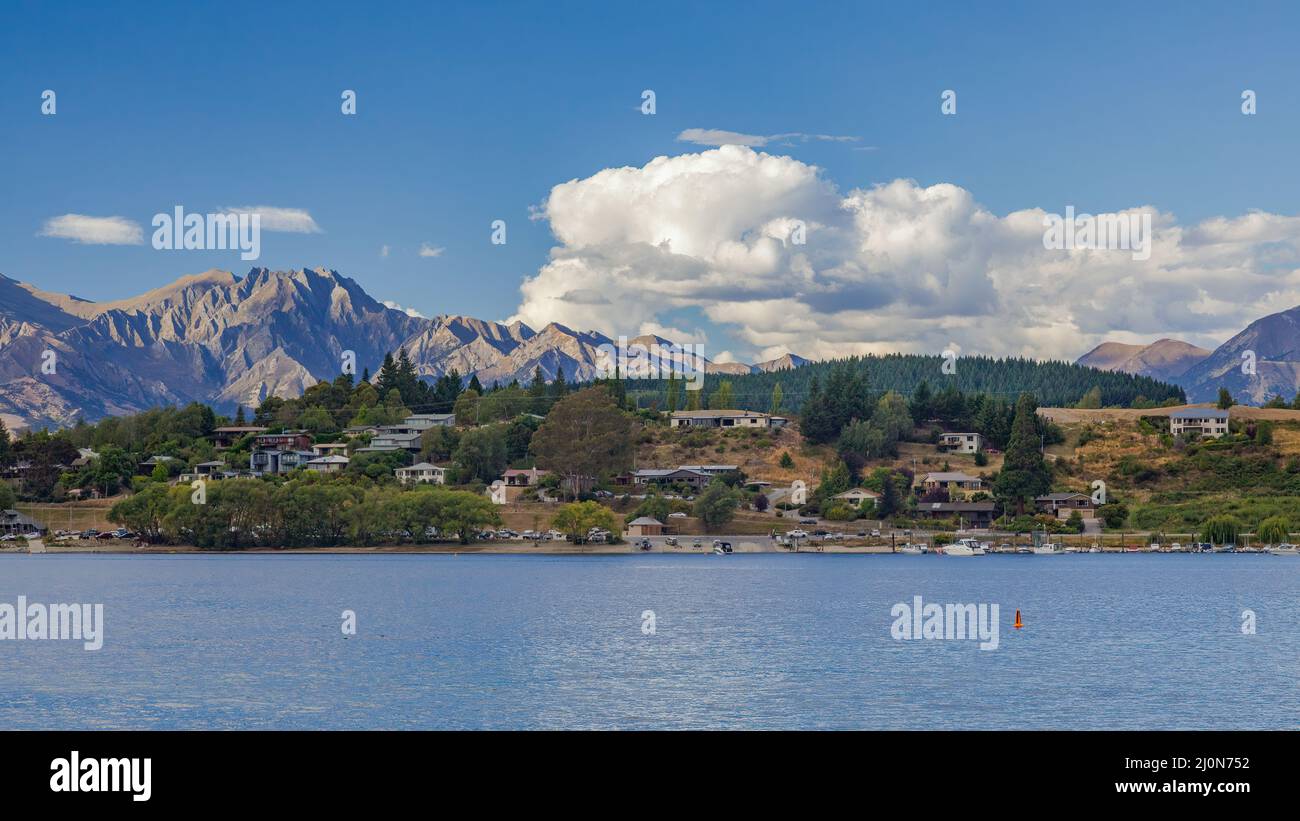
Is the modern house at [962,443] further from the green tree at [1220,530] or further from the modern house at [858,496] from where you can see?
the green tree at [1220,530]

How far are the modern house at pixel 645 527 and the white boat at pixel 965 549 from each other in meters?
31.5

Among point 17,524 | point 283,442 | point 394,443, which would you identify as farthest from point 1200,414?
point 17,524

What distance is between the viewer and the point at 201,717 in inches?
1594

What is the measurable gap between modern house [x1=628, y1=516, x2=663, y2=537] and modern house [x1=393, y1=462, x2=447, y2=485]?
29.3 meters

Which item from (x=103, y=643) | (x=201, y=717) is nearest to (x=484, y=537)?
(x=103, y=643)

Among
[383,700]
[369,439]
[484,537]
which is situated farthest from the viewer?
[369,439]

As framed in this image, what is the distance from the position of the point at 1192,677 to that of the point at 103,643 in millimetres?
47646

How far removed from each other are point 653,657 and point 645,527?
92.7 meters

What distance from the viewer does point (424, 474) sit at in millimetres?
165125

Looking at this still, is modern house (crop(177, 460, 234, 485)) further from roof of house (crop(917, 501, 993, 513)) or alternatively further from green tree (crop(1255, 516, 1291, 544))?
green tree (crop(1255, 516, 1291, 544))

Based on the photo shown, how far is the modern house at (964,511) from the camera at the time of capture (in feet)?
491

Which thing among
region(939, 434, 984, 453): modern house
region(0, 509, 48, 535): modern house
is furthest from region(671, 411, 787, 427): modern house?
region(0, 509, 48, 535): modern house

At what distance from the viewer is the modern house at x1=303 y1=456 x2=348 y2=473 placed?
171 m
